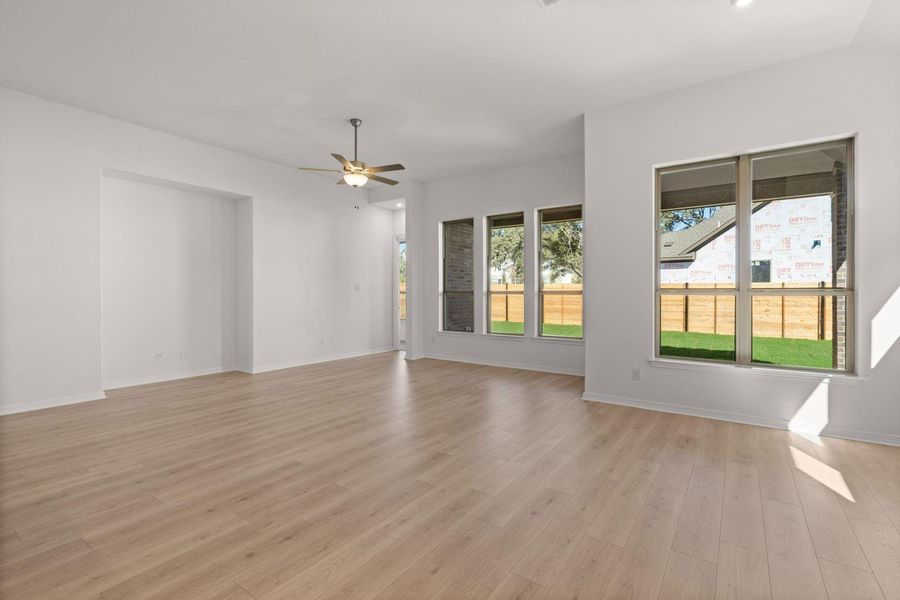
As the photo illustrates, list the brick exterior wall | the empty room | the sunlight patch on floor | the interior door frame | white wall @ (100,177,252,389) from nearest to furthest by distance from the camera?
1. the empty room
2. the sunlight patch on floor
3. the brick exterior wall
4. white wall @ (100,177,252,389)
5. the interior door frame

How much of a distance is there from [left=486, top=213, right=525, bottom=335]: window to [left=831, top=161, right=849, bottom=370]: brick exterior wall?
3731 millimetres

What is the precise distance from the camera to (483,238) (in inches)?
275

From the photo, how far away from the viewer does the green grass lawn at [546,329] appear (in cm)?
620

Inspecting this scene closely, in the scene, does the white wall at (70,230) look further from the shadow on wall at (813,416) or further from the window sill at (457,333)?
the shadow on wall at (813,416)

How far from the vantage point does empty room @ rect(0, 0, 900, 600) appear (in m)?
1.93

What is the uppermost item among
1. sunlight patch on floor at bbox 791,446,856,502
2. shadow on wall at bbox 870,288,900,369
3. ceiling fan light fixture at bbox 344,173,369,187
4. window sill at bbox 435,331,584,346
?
ceiling fan light fixture at bbox 344,173,369,187

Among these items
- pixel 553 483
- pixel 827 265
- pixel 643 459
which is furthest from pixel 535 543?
pixel 827 265

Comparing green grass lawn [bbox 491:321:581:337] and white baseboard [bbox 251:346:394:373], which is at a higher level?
green grass lawn [bbox 491:321:581:337]

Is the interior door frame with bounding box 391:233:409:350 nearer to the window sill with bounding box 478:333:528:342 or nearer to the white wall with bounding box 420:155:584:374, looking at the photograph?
the white wall with bounding box 420:155:584:374

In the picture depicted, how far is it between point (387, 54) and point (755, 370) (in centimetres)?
429

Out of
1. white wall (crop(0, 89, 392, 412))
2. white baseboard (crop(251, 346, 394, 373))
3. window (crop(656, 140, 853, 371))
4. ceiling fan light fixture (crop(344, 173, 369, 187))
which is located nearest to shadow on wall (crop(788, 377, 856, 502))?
window (crop(656, 140, 853, 371))

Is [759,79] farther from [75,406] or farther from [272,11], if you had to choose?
[75,406]

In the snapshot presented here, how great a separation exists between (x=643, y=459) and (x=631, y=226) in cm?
241

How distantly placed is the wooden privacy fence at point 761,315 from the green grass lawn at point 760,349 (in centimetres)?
5
